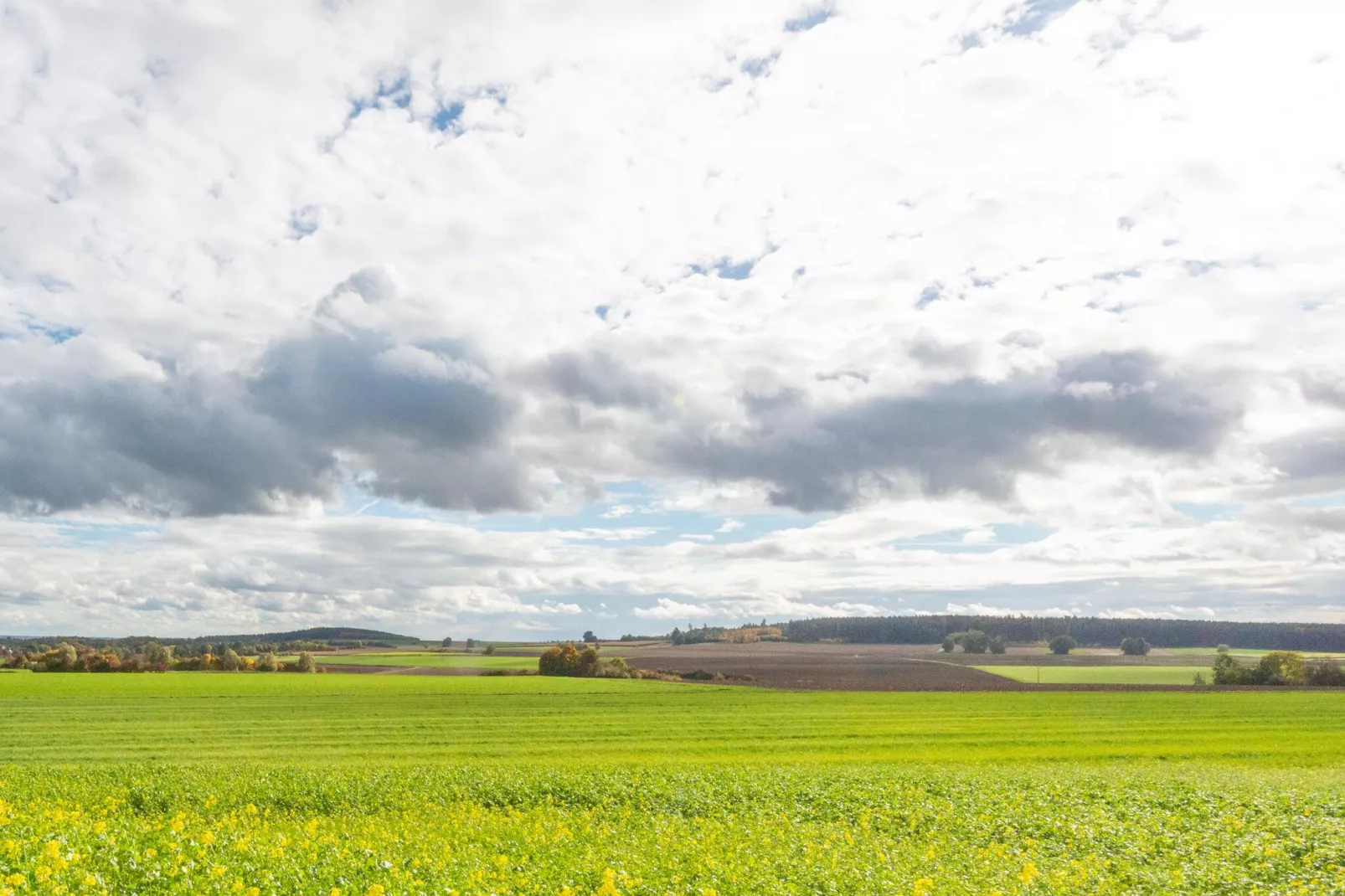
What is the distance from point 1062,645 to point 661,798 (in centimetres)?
17654

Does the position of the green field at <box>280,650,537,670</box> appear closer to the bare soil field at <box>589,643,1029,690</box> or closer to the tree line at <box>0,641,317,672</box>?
the tree line at <box>0,641,317,672</box>

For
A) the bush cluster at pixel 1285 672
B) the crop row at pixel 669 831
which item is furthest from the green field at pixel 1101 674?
the crop row at pixel 669 831

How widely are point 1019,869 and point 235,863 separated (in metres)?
14.8

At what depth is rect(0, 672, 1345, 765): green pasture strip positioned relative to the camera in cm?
4809

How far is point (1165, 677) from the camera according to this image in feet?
401

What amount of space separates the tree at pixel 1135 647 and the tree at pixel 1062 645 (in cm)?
1226

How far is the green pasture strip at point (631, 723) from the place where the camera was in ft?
158

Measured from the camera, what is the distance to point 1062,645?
184m

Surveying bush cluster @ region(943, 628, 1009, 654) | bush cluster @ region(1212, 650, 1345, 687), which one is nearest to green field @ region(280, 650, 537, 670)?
bush cluster @ region(943, 628, 1009, 654)

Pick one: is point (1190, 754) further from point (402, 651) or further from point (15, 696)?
point (402, 651)

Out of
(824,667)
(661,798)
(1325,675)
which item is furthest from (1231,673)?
(661,798)

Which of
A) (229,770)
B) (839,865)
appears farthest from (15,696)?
(839,865)

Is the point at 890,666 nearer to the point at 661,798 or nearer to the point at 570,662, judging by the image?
the point at 570,662

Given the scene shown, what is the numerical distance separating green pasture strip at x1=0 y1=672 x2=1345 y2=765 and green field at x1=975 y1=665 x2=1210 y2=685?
2112cm
